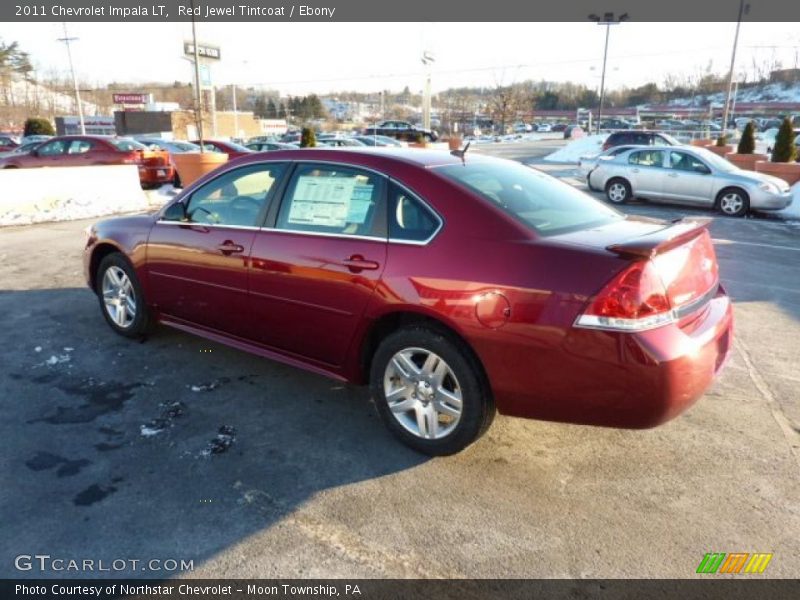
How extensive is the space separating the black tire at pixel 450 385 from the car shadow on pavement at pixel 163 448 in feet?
0.42

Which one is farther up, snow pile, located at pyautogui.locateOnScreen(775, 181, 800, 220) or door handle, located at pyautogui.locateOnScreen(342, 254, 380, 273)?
door handle, located at pyautogui.locateOnScreen(342, 254, 380, 273)

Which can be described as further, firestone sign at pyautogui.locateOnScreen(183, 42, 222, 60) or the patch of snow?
firestone sign at pyautogui.locateOnScreen(183, 42, 222, 60)

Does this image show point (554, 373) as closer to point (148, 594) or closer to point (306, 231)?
point (306, 231)

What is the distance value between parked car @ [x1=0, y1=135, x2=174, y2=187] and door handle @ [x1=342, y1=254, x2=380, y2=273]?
1403 cm

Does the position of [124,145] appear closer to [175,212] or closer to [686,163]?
[175,212]

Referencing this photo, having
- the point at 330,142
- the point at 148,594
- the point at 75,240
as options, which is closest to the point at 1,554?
the point at 148,594

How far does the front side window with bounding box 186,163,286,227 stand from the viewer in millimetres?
3955

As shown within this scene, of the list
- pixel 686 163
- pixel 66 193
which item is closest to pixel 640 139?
pixel 686 163

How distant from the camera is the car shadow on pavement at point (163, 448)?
8.70 ft

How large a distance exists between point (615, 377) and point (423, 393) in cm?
102

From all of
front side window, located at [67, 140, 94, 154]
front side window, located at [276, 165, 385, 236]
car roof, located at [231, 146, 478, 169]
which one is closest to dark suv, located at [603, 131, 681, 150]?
front side window, located at [67, 140, 94, 154]

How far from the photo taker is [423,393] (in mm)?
3219
